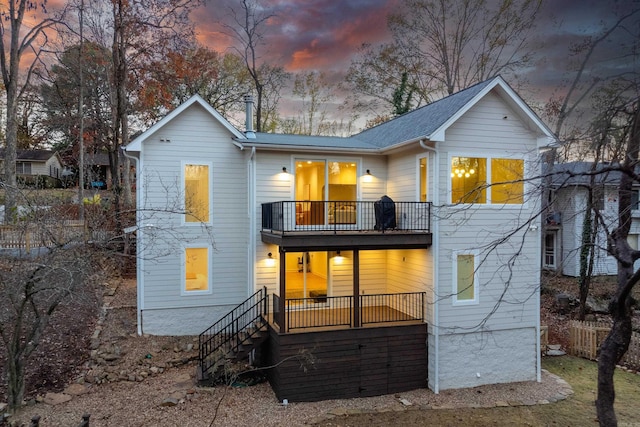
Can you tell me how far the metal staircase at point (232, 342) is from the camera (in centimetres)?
973

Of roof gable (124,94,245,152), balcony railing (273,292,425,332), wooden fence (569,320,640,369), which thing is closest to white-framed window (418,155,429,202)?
balcony railing (273,292,425,332)

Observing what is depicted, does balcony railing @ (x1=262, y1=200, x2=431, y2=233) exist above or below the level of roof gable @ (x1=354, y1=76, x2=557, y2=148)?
below

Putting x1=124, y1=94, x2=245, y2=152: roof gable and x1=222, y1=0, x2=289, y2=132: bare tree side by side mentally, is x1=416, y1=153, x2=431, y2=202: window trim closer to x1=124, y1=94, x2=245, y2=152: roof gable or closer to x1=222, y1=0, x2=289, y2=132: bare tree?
x1=124, y1=94, x2=245, y2=152: roof gable

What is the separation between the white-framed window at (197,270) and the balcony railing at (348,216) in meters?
2.14

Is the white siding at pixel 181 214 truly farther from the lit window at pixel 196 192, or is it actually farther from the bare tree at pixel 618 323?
the bare tree at pixel 618 323

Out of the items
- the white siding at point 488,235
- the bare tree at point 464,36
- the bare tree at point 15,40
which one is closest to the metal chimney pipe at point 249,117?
the white siding at point 488,235

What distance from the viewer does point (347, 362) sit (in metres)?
9.84

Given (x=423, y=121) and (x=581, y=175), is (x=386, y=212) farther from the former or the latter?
(x=581, y=175)

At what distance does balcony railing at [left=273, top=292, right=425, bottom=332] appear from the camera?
398 inches

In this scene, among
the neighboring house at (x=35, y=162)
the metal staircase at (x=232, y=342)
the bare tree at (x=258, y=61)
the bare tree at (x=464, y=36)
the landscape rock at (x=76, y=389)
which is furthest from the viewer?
the neighboring house at (x=35, y=162)

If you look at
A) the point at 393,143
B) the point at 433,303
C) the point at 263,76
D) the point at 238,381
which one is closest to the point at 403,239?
the point at 433,303

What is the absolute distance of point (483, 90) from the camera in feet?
34.1

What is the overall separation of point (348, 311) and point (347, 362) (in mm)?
1741

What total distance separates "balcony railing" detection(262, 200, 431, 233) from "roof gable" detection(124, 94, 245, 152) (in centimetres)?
280
